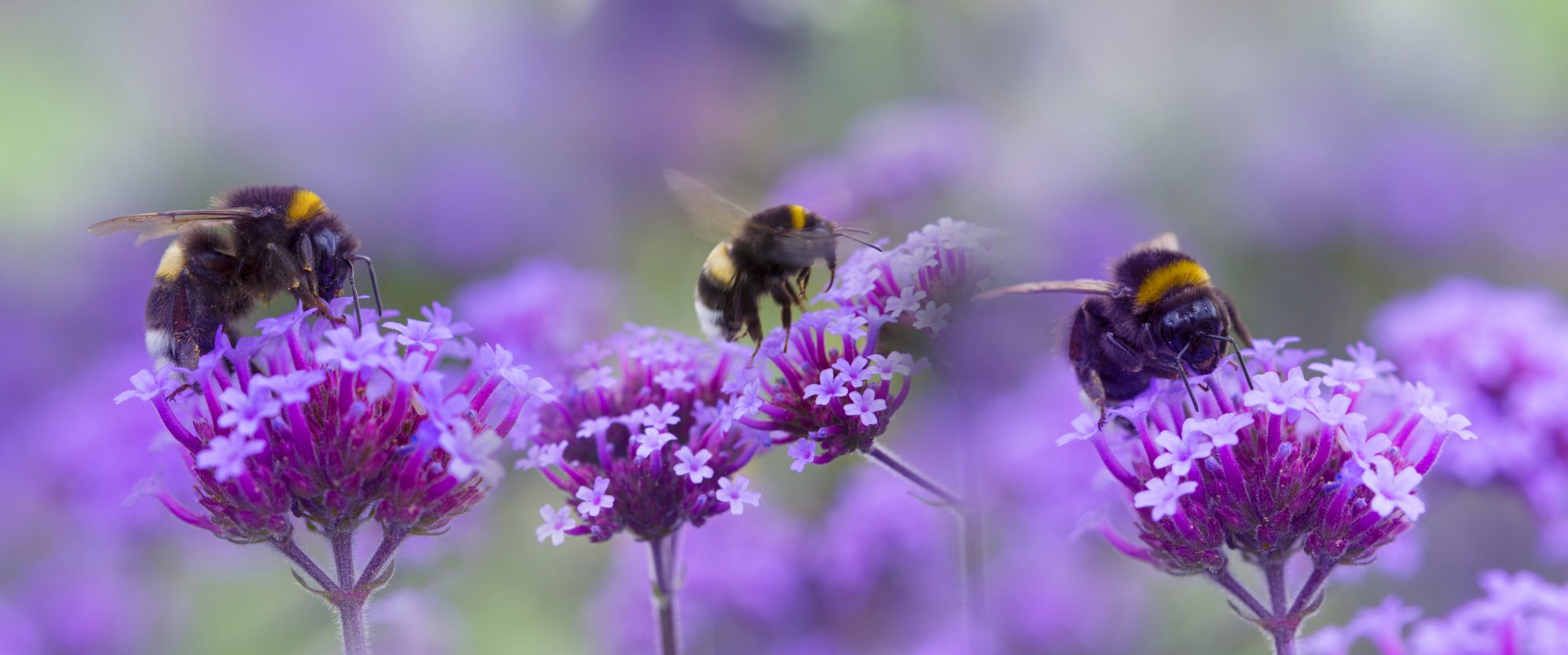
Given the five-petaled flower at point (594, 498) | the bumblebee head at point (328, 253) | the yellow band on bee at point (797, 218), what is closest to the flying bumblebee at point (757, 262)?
the yellow band on bee at point (797, 218)

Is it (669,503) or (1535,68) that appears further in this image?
(1535,68)

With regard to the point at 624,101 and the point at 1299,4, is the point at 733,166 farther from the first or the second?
the point at 1299,4

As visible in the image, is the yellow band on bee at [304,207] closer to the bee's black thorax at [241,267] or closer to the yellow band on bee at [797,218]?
the bee's black thorax at [241,267]

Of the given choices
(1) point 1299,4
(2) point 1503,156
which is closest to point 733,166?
(1) point 1299,4

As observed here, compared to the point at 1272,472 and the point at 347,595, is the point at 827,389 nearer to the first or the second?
the point at 1272,472

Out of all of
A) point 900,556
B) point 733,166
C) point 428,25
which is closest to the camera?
point 900,556

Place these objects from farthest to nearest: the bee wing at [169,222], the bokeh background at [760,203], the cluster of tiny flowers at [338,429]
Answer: the bokeh background at [760,203], the bee wing at [169,222], the cluster of tiny flowers at [338,429]
